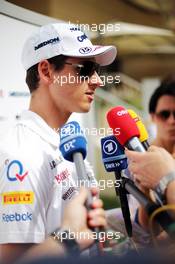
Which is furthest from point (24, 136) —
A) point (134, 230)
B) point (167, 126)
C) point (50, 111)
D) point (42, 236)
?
point (167, 126)

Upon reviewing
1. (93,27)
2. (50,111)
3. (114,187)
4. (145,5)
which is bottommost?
(114,187)

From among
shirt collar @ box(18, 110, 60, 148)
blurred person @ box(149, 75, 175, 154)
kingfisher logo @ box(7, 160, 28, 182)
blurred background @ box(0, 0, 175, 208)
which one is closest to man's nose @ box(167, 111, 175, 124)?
blurred person @ box(149, 75, 175, 154)

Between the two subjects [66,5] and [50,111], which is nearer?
[50,111]

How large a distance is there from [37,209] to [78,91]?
0.26m

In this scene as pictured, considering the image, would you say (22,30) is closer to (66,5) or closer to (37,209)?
(66,5)

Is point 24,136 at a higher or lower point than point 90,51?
lower

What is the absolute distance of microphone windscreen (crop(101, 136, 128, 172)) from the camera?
3.30 ft

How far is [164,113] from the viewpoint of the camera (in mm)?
1334

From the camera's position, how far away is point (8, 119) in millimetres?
1130

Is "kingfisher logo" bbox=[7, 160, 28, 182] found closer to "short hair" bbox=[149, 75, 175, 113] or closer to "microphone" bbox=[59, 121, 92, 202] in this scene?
"microphone" bbox=[59, 121, 92, 202]

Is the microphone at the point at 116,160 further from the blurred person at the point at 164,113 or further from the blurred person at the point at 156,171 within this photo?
the blurred person at the point at 164,113

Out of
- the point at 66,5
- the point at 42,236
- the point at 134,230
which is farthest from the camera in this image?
the point at 66,5

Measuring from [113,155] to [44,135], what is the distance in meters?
0.15

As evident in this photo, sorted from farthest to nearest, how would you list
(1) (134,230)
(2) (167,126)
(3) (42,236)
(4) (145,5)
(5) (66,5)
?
(4) (145,5) < (2) (167,126) < (5) (66,5) < (1) (134,230) < (3) (42,236)
